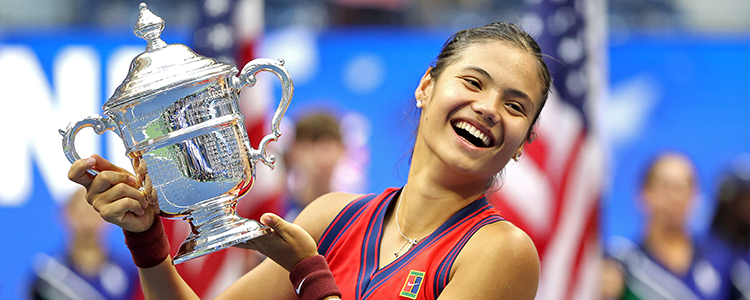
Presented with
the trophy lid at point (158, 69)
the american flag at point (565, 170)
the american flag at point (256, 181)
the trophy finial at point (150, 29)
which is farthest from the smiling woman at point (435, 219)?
the american flag at point (256, 181)

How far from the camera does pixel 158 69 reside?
1.42 m

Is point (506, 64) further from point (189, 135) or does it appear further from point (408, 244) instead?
point (189, 135)

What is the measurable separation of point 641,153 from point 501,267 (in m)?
3.63

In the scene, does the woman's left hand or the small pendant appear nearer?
the woman's left hand

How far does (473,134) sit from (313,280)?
447 millimetres

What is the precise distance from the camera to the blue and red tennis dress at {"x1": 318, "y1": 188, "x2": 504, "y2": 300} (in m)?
1.39

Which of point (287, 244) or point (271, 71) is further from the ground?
point (271, 71)

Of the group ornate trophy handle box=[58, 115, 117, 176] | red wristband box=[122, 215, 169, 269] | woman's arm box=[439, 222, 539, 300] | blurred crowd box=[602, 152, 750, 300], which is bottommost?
blurred crowd box=[602, 152, 750, 300]

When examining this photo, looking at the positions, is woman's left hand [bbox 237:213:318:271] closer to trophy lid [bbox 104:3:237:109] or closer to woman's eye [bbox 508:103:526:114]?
trophy lid [bbox 104:3:237:109]

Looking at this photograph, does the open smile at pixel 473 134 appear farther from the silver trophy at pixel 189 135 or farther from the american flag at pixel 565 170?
the american flag at pixel 565 170

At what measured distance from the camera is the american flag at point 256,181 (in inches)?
145

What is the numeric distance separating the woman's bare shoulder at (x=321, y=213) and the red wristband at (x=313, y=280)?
31 cm

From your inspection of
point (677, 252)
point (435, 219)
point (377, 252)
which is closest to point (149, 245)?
point (377, 252)

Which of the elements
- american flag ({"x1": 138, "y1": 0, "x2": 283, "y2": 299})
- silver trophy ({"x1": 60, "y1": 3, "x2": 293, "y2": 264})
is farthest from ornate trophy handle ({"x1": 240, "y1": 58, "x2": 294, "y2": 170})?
american flag ({"x1": 138, "y1": 0, "x2": 283, "y2": 299})
